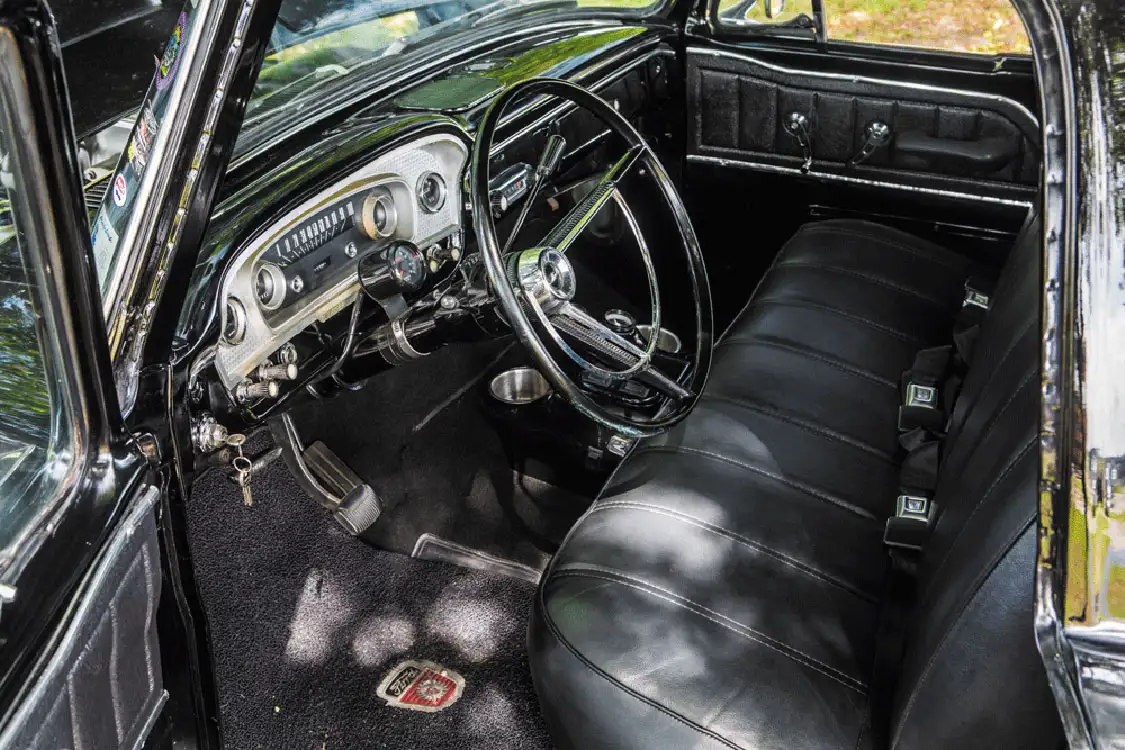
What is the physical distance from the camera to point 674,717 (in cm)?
126

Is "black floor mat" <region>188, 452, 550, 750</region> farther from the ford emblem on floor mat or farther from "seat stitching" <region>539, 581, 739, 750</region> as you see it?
"seat stitching" <region>539, 581, 739, 750</region>

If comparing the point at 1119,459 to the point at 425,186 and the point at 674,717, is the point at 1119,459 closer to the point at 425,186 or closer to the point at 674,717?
the point at 674,717

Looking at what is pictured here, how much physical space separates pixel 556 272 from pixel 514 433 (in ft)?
2.93

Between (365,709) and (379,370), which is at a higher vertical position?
(379,370)

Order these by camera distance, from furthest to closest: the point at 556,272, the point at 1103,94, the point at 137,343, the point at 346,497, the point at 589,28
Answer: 1. the point at 589,28
2. the point at 346,497
3. the point at 556,272
4. the point at 137,343
5. the point at 1103,94

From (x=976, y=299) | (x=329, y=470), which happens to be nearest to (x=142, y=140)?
(x=329, y=470)

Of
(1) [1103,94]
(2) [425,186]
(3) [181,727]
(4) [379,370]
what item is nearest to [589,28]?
(2) [425,186]

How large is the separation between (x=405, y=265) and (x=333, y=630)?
892 mm

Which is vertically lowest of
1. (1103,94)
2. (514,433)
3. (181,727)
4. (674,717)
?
(514,433)

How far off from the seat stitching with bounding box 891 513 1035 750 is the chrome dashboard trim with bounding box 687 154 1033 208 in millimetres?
1476

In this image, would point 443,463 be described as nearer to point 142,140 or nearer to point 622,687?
point 622,687

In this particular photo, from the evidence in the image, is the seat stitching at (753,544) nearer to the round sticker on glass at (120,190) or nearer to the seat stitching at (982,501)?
the seat stitching at (982,501)

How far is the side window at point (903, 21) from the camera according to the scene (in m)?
2.35

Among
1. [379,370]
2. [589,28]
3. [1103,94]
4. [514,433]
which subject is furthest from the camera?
[589,28]
